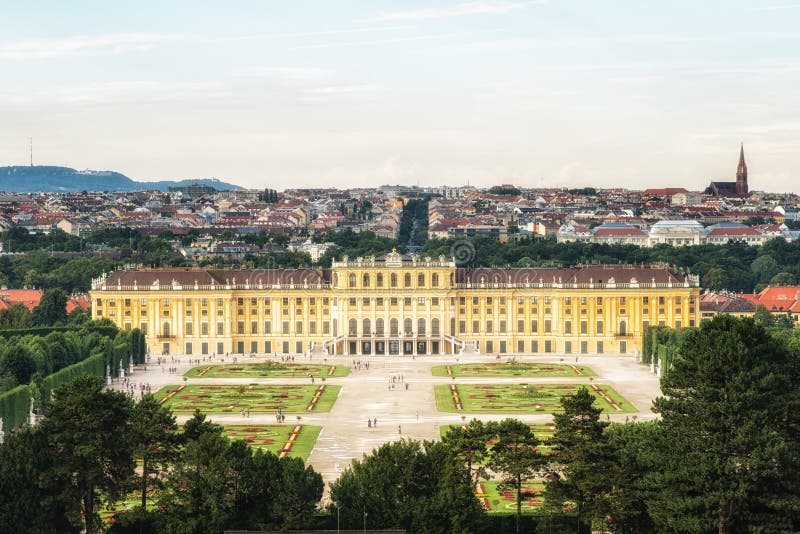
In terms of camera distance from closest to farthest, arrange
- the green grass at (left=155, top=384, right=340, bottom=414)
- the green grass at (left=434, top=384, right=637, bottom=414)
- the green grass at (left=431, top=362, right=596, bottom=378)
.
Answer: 1. the green grass at (left=434, top=384, right=637, bottom=414)
2. the green grass at (left=155, top=384, right=340, bottom=414)
3. the green grass at (left=431, top=362, right=596, bottom=378)

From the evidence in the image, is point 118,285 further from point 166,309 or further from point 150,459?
point 150,459

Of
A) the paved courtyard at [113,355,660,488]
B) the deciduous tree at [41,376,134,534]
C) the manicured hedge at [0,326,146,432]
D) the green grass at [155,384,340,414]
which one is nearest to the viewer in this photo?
the deciduous tree at [41,376,134,534]

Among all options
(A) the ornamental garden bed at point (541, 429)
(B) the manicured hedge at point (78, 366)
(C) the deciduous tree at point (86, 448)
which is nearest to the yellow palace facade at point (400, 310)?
(B) the manicured hedge at point (78, 366)

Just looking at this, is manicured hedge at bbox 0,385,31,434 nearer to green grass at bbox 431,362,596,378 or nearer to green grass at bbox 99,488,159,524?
green grass at bbox 99,488,159,524

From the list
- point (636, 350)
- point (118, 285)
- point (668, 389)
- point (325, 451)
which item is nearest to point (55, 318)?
point (118, 285)

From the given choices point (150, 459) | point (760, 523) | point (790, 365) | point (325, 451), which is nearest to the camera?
point (760, 523)

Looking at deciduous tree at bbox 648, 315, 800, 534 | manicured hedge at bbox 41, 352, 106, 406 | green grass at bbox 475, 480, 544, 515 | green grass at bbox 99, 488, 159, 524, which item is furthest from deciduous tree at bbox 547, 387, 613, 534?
manicured hedge at bbox 41, 352, 106, 406

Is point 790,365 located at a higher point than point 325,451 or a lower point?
higher
